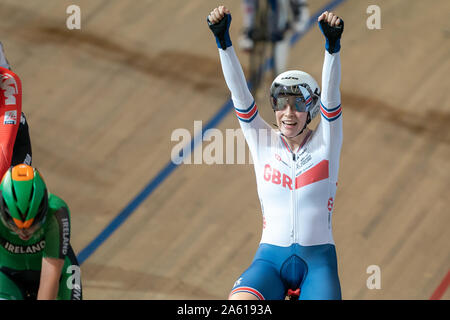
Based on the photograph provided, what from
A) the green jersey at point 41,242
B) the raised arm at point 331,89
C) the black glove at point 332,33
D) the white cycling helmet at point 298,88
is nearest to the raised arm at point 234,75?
the white cycling helmet at point 298,88

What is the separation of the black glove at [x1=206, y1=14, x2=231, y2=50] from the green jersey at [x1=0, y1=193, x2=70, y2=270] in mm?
1198

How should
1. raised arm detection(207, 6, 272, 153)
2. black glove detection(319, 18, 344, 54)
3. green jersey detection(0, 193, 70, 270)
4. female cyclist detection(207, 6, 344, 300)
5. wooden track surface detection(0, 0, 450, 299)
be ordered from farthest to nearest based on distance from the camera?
wooden track surface detection(0, 0, 450, 299) → female cyclist detection(207, 6, 344, 300) → raised arm detection(207, 6, 272, 153) → black glove detection(319, 18, 344, 54) → green jersey detection(0, 193, 70, 270)

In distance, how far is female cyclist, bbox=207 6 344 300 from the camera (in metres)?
4.45

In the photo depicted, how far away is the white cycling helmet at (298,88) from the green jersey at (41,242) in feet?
4.32

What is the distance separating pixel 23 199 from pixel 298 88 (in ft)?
5.37

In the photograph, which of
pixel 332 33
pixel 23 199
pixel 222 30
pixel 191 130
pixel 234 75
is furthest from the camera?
pixel 191 130

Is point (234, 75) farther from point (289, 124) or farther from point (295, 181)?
point (295, 181)

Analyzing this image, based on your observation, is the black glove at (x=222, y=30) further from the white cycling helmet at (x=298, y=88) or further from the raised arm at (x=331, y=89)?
the raised arm at (x=331, y=89)

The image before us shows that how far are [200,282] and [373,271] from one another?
1.40 meters

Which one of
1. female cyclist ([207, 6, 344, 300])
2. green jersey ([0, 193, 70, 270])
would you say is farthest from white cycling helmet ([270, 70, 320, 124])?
green jersey ([0, 193, 70, 270])

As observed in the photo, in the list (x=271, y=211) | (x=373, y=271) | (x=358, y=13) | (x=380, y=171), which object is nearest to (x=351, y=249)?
(x=373, y=271)

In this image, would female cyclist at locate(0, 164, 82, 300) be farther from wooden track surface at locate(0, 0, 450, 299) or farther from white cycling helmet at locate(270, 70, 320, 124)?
wooden track surface at locate(0, 0, 450, 299)

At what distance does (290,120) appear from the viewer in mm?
4527

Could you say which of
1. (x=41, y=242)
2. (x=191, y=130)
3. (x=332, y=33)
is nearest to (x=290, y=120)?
(x=332, y=33)
